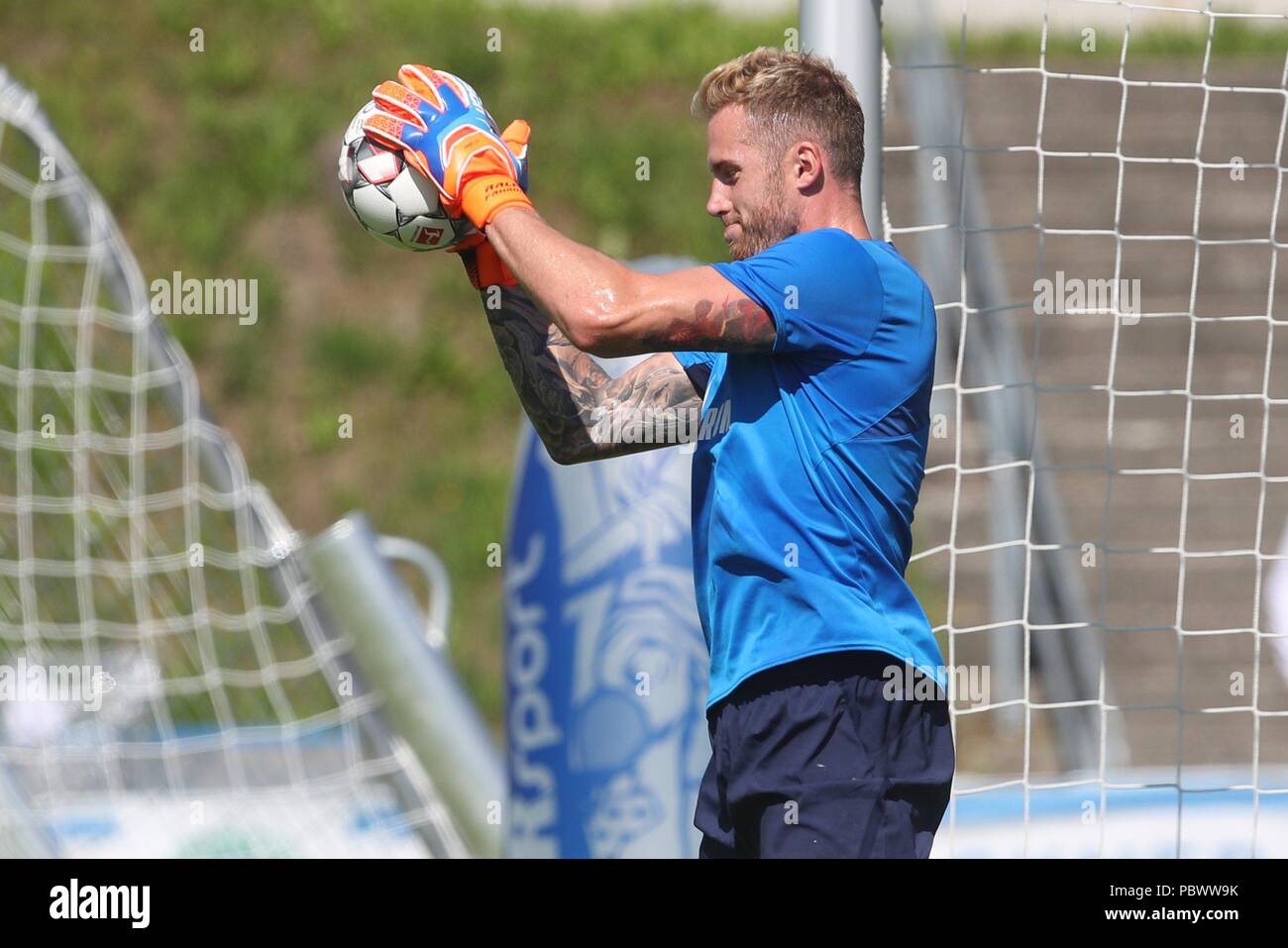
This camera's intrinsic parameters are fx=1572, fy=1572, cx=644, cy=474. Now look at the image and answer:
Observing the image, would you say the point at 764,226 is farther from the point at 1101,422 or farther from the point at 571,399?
the point at 1101,422

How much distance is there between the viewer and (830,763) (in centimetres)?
229

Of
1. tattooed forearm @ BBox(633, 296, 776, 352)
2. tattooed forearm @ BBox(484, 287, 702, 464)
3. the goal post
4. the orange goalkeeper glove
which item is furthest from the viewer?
the goal post

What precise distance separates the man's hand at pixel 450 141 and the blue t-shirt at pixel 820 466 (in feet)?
1.27

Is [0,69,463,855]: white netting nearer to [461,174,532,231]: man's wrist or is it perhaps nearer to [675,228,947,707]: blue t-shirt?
[461,174,532,231]: man's wrist

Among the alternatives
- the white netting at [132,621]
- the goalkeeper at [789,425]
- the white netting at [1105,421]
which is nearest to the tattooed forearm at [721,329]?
the goalkeeper at [789,425]

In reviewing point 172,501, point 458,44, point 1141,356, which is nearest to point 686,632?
point 172,501

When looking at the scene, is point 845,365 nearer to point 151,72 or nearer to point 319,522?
point 319,522

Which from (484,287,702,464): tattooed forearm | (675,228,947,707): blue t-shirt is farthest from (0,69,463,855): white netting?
(675,228,947,707): blue t-shirt

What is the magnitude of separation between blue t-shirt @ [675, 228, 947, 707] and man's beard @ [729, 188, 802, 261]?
0.08 metres

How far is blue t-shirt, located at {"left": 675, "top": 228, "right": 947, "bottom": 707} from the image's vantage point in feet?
7.59

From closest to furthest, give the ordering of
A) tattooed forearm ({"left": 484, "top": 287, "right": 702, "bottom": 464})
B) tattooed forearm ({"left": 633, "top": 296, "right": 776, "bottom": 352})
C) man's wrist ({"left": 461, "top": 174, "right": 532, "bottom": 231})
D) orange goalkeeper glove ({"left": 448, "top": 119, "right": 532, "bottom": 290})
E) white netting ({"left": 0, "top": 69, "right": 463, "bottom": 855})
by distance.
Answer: tattooed forearm ({"left": 633, "top": 296, "right": 776, "bottom": 352}) → man's wrist ({"left": 461, "top": 174, "right": 532, "bottom": 231}) → orange goalkeeper glove ({"left": 448, "top": 119, "right": 532, "bottom": 290}) → tattooed forearm ({"left": 484, "top": 287, "right": 702, "bottom": 464}) → white netting ({"left": 0, "top": 69, "right": 463, "bottom": 855})

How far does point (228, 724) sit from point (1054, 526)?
3527 millimetres

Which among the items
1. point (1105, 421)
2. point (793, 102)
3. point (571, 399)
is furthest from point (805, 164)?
point (1105, 421)

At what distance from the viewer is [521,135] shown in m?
2.62
